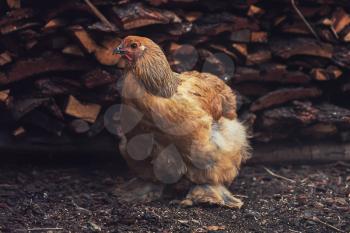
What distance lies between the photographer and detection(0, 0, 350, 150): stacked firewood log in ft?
16.3

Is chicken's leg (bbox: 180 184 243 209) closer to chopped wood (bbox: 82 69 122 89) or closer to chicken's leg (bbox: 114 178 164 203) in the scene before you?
chicken's leg (bbox: 114 178 164 203)

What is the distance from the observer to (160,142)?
15.3ft

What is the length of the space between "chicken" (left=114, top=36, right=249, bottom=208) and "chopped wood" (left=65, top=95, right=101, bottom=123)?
0.47 m

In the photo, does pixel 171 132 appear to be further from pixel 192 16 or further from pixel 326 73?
pixel 326 73

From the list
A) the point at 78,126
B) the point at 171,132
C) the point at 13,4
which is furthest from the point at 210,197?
the point at 13,4

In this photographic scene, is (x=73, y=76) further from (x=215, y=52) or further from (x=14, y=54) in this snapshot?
(x=215, y=52)

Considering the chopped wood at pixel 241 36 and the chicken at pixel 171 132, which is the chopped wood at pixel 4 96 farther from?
the chopped wood at pixel 241 36

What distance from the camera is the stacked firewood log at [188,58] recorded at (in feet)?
16.3

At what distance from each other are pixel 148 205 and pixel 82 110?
989mm

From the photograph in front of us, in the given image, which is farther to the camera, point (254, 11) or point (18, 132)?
point (254, 11)

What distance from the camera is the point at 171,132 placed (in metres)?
4.62

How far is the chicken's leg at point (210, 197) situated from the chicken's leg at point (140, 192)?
257 millimetres

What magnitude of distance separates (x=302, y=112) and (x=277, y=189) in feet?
2.61

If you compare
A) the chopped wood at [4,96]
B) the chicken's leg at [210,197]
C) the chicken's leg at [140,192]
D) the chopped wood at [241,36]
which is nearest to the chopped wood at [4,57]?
the chopped wood at [4,96]
